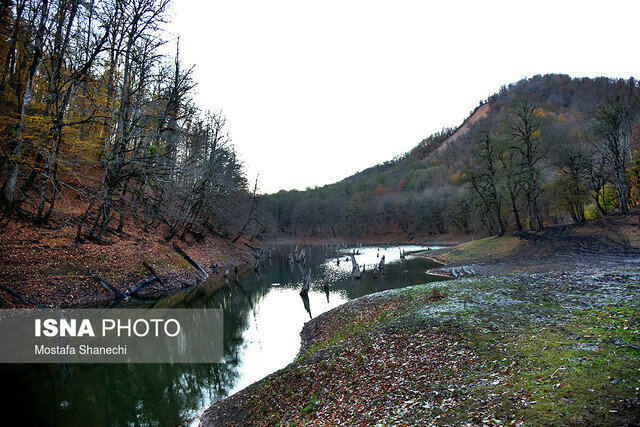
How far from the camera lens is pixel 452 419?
5.22m

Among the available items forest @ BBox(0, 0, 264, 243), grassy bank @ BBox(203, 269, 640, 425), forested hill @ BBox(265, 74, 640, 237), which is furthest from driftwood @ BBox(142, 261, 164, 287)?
forested hill @ BBox(265, 74, 640, 237)

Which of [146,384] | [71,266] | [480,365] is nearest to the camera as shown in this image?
[480,365]

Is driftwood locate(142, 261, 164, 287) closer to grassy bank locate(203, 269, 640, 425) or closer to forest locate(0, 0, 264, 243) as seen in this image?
forest locate(0, 0, 264, 243)

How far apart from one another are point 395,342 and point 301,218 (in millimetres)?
116898

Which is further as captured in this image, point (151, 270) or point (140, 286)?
point (151, 270)

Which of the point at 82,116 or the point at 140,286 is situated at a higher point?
the point at 82,116

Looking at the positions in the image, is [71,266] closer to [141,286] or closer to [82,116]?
[141,286]

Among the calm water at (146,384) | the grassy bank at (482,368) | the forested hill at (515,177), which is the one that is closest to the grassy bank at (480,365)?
the grassy bank at (482,368)

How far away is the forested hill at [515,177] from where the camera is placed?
1276 inches

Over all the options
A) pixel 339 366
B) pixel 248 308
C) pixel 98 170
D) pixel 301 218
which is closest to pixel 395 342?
pixel 339 366

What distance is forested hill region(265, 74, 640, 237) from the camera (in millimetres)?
32406

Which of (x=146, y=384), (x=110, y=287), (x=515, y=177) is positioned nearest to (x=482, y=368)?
(x=146, y=384)

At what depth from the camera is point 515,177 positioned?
119 ft

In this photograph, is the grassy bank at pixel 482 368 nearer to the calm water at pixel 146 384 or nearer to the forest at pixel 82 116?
the calm water at pixel 146 384
